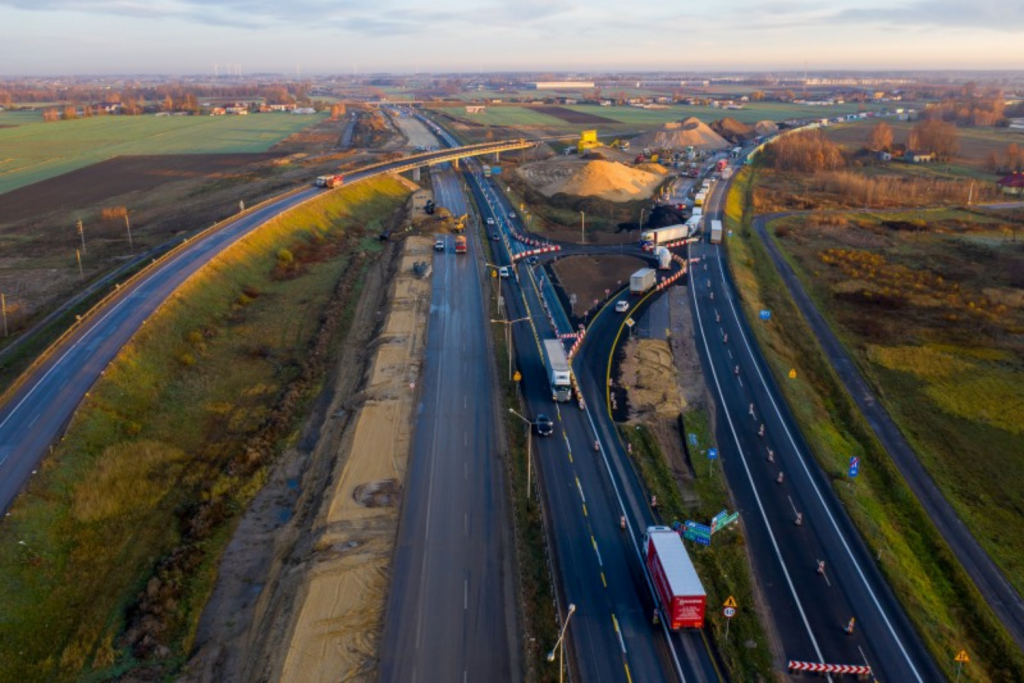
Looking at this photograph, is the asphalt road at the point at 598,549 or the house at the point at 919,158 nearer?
the asphalt road at the point at 598,549

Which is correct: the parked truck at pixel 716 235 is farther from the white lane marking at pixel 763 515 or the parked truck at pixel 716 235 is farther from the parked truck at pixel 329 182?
the parked truck at pixel 329 182

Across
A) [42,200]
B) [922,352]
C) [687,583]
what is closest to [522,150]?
[42,200]

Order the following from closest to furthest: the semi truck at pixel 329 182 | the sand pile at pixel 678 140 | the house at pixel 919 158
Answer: the semi truck at pixel 329 182 → the house at pixel 919 158 → the sand pile at pixel 678 140

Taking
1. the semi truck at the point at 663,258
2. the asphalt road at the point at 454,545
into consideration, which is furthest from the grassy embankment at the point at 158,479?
the semi truck at the point at 663,258

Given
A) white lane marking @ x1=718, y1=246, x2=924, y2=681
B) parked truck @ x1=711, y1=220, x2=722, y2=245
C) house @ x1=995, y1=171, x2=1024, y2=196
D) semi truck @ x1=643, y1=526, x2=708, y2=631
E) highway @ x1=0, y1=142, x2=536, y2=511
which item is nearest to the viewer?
semi truck @ x1=643, y1=526, x2=708, y2=631

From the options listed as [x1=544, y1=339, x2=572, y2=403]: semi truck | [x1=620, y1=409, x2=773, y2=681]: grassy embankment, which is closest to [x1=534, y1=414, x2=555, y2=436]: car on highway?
[x1=544, y1=339, x2=572, y2=403]: semi truck

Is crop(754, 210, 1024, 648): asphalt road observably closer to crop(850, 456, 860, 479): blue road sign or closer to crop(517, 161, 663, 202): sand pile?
crop(850, 456, 860, 479): blue road sign
